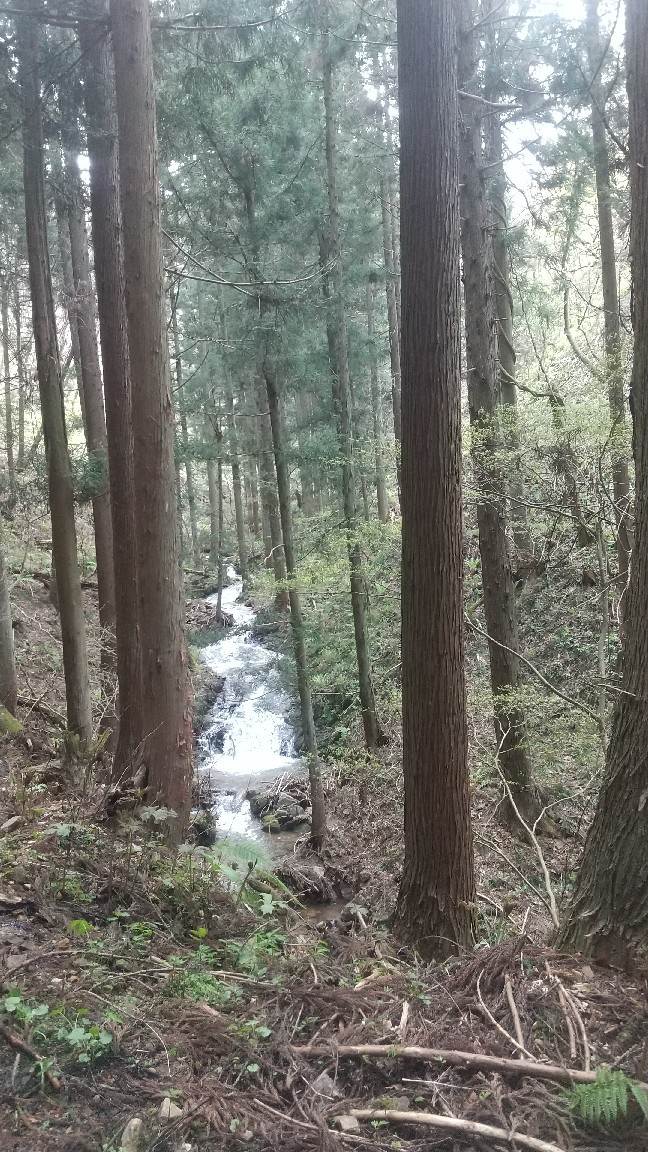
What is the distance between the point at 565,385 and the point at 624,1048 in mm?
10126

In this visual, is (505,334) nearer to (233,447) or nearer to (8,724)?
(233,447)

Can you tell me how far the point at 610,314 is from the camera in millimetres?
9609

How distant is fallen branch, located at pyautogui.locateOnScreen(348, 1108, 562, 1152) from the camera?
188 cm

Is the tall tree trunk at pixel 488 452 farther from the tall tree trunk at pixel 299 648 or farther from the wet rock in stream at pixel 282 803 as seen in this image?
the wet rock in stream at pixel 282 803

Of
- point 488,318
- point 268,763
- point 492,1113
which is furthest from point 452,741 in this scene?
point 268,763

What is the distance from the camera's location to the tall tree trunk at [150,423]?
18.3 feet

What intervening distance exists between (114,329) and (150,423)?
2.13 m

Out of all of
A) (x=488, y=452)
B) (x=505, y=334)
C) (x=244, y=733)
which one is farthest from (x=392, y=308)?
(x=244, y=733)

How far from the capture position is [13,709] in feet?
29.5

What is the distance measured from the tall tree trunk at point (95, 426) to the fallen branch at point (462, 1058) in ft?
27.2

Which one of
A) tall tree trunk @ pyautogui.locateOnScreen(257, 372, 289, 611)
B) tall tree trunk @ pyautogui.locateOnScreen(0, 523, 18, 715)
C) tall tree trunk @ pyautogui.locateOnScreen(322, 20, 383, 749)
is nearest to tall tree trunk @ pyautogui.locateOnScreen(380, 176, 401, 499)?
tall tree trunk @ pyautogui.locateOnScreen(257, 372, 289, 611)

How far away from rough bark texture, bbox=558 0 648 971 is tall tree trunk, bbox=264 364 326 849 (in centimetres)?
644

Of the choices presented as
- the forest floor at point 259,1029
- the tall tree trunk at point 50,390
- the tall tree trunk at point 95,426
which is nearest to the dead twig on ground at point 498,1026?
the forest floor at point 259,1029

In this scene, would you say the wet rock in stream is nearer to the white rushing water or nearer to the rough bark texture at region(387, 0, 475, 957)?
the white rushing water
